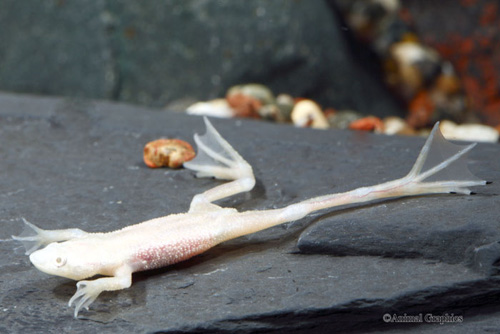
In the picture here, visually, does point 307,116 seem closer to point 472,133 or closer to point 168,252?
point 472,133

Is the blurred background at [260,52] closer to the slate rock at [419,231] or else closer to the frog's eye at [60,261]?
the slate rock at [419,231]

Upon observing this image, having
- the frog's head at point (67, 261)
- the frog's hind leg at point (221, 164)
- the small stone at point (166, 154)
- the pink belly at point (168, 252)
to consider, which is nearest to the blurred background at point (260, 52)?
the small stone at point (166, 154)

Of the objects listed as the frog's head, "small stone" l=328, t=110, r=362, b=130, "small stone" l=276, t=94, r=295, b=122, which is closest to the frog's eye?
the frog's head

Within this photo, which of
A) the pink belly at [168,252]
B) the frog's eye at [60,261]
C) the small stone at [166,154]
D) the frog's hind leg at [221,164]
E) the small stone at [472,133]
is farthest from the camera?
the small stone at [472,133]

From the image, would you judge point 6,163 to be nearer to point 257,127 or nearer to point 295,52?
point 257,127

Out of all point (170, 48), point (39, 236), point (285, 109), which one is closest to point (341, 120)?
point (285, 109)

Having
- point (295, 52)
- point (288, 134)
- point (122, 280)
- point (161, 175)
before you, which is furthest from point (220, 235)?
point (295, 52)

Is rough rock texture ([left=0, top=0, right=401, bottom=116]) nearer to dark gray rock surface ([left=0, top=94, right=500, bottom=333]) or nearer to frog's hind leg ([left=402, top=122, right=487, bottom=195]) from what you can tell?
dark gray rock surface ([left=0, top=94, right=500, bottom=333])
